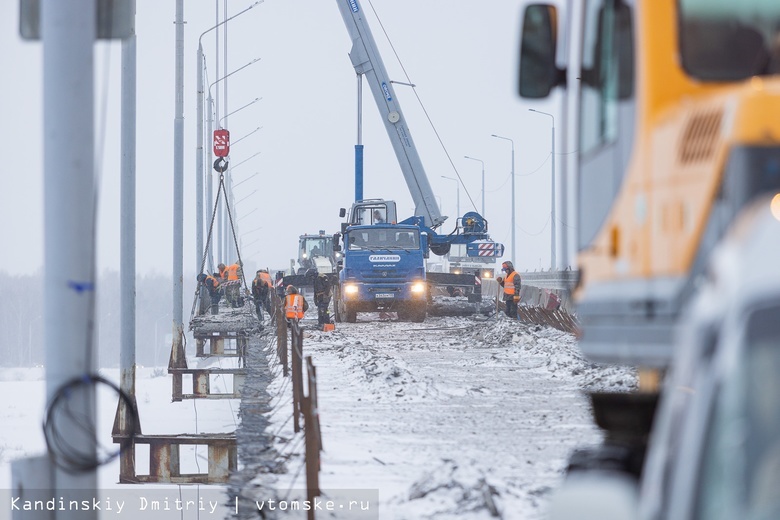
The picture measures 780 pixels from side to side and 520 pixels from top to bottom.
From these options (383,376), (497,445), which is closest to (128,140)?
(383,376)

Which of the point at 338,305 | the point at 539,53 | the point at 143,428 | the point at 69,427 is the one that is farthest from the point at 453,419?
the point at 143,428

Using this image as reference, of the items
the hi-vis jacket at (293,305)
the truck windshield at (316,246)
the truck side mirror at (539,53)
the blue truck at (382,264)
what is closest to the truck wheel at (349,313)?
the blue truck at (382,264)

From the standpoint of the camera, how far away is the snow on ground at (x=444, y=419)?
9.94 meters

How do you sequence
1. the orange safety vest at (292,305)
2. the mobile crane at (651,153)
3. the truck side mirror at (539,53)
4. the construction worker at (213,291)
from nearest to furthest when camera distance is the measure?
the mobile crane at (651,153) → the truck side mirror at (539,53) → the orange safety vest at (292,305) → the construction worker at (213,291)

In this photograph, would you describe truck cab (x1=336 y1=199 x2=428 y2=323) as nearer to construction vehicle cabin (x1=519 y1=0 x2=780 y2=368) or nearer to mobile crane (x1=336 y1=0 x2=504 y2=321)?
mobile crane (x1=336 y1=0 x2=504 y2=321)

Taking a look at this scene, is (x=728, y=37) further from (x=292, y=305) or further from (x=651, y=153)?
(x=292, y=305)

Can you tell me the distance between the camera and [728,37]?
5.40m

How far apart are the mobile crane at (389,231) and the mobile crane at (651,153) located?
2587cm

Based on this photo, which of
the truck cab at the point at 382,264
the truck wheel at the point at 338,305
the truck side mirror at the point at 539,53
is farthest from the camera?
the truck wheel at the point at 338,305

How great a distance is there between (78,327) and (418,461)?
6.39 m

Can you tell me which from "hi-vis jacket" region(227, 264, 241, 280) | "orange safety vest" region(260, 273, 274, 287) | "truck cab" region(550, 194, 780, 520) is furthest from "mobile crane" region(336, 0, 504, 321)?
"truck cab" region(550, 194, 780, 520)

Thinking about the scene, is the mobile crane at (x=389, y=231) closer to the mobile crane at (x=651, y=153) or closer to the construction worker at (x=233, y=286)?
the construction worker at (x=233, y=286)

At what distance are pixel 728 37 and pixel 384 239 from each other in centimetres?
2778

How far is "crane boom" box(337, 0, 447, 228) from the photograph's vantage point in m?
36.7
